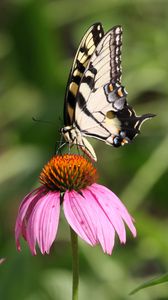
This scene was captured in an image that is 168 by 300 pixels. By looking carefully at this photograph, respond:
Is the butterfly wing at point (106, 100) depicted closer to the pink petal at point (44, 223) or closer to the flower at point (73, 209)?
the flower at point (73, 209)

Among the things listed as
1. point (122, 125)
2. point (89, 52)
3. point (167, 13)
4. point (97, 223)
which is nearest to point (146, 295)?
point (122, 125)

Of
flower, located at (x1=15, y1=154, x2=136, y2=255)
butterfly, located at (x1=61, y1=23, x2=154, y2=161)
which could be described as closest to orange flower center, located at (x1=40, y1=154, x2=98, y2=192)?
flower, located at (x1=15, y1=154, x2=136, y2=255)

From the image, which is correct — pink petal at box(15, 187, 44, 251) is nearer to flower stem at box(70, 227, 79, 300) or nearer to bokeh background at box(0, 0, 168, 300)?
flower stem at box(70, 227, 79, 300)

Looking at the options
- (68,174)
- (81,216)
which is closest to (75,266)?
(81,216)

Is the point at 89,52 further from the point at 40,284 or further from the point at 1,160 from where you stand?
the point at 1,160

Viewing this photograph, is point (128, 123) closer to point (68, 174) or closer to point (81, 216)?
point (68, 174)
